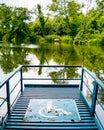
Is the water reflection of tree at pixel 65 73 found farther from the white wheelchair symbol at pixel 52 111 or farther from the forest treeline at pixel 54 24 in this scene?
the forest treeline at pixel 54 24

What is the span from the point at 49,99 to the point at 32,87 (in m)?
1.19

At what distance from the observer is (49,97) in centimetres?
491

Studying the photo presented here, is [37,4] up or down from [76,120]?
up

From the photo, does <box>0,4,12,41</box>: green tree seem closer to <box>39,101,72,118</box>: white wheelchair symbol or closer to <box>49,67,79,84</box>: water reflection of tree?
<box>49,67,79,84</box>: water reflection of tree

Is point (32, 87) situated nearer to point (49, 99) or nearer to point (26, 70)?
point (49, 99)

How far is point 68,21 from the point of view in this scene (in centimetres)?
3997

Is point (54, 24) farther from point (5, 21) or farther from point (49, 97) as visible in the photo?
point (49, 97)

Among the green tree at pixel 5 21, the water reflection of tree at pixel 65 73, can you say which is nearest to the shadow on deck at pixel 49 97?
the water reflection of tree at pixel 65 73

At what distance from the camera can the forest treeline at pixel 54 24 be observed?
35688 mm

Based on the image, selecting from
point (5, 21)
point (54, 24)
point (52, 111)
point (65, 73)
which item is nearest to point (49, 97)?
point (52, 111)

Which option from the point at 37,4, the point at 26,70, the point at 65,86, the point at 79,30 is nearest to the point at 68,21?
the point at 79,30

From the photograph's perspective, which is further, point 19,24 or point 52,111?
point 19,24

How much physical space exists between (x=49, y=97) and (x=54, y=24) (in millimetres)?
38675

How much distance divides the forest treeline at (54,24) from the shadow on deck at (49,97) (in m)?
28.7
